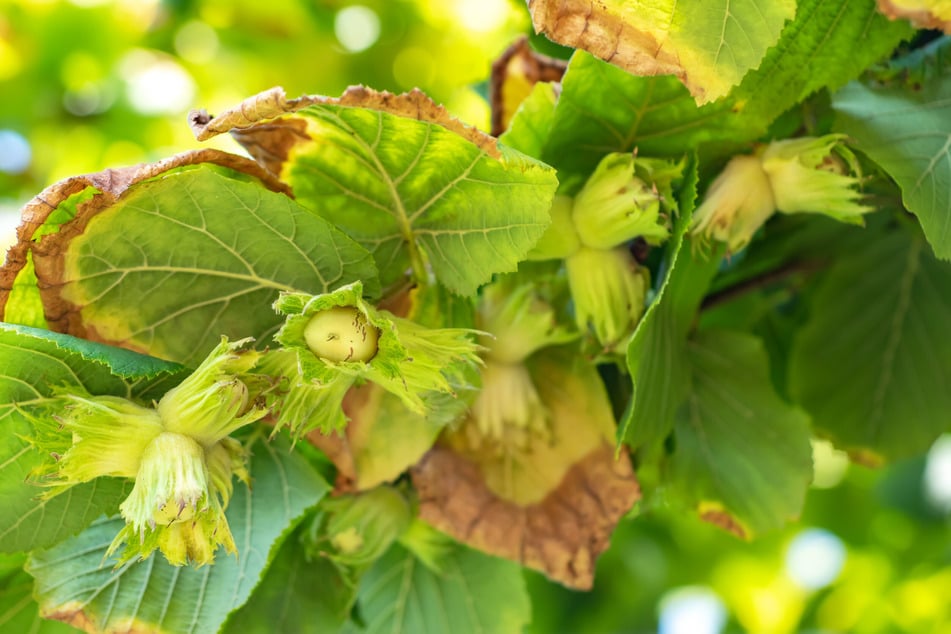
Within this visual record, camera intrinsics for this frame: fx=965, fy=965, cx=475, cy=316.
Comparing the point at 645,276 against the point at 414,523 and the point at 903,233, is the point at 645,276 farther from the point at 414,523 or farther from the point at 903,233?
the point at 903,233

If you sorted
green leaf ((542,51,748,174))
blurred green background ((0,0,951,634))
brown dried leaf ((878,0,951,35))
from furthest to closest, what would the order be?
blurred green background ((0,0,951,634)), green leaf ((542,51,748,174)), brown dried leaf ((878,0,951,35))

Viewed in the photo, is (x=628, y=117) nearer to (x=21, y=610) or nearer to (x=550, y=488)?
(x=550, y=488)

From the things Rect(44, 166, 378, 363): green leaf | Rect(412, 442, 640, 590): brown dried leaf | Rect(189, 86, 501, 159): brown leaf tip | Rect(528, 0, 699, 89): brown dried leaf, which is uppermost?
Rect(528, 0, 699, 89): brown dried leaf

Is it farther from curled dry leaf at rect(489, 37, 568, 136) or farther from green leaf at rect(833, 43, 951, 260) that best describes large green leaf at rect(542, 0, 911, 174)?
curled dry leaf at rect(489, 37, 568, 136)

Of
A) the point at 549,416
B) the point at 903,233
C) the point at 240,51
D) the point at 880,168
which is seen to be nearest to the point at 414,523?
the point at 549,416

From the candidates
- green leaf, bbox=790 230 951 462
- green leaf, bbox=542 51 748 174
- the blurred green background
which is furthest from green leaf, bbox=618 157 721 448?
the blurred green background

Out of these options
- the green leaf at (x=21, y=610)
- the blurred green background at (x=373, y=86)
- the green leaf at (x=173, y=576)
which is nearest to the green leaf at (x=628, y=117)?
the green leaf at (x=173, y=576)

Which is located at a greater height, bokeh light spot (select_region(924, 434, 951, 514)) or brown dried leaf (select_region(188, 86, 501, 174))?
brown dried leaf (select_region(188, 86, 501, 174))
